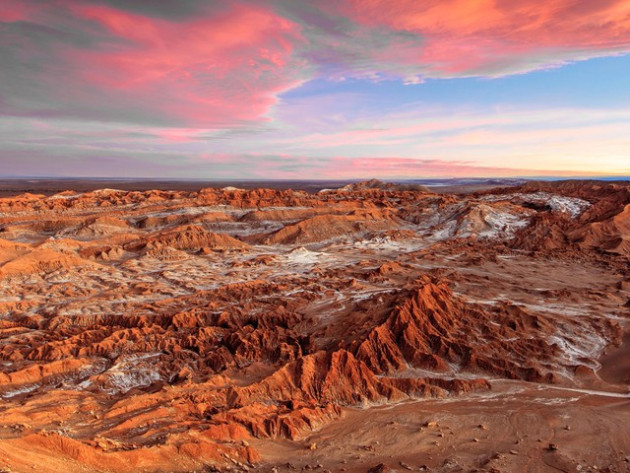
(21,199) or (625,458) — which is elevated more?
(21,199)

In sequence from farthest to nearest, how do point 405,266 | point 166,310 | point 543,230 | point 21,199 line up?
point 21,199 → point 543,230 → point 405,266 → point 166,310

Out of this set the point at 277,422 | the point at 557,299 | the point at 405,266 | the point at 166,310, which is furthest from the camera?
the point at 405,266

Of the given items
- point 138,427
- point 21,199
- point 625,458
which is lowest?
point 625,458

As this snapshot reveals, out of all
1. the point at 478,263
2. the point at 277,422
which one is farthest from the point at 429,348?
the point at 478,263

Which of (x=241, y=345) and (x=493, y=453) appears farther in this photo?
(x=241, y=345)

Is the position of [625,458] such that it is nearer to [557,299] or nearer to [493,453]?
[493,453]

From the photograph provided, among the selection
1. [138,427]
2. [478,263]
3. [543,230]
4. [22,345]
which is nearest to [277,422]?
[138,427]
